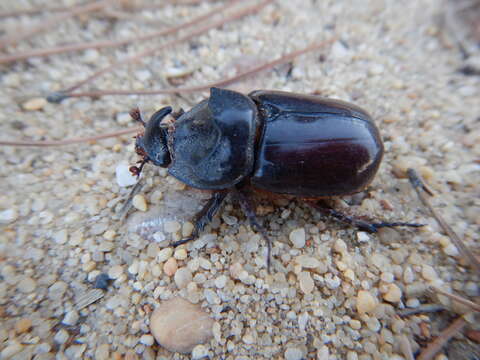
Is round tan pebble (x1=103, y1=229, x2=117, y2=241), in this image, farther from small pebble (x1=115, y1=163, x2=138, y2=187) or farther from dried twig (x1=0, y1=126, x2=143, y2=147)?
dried twig (x1=0, y1=126, x2=143, y2=147)

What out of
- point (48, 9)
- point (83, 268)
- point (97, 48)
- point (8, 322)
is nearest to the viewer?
point (8, 322)

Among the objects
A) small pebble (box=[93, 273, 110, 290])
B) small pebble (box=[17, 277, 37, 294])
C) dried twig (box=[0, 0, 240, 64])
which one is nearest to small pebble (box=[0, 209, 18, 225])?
small pebble (box=[17, 277, 37, 294])

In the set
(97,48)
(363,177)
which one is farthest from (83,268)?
(97,48)

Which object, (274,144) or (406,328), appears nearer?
(406,328)

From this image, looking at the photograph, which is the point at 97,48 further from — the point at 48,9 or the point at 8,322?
the point at 8,322

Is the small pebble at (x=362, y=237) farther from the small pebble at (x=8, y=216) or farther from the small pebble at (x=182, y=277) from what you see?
the small pebble at (x=8, y=216)

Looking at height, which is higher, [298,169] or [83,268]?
[298,169]
